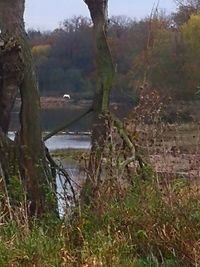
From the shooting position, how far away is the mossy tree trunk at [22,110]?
785 centimetres

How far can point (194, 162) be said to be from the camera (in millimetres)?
7148

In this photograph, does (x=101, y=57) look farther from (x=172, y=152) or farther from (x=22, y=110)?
(x=172, y=152)

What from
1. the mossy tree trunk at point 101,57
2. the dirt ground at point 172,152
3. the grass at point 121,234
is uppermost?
the mossy tree trunk at point 101,57

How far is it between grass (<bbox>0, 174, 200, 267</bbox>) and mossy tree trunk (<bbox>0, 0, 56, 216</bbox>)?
927 millimetres

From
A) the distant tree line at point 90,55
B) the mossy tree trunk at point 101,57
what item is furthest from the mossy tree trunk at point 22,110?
the distant tree line at point 90,55

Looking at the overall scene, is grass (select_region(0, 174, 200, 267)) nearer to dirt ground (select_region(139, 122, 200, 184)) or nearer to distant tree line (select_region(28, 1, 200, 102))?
dirt ground (select_region(139, 122, 200, 184))

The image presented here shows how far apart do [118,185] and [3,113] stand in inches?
74.1

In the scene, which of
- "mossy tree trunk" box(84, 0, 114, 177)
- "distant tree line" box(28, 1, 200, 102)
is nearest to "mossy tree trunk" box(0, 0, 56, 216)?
"mossy tree trunk" box(84, 0, 114, 177)

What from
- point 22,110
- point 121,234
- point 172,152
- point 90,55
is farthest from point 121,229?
point 90,55

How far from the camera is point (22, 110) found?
8148 millimetres

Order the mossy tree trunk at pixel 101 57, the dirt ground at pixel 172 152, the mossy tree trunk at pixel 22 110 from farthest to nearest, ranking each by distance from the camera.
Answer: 1. the mossy tree trunk at pixel 101 57
2. the mossy tree trunk at pixel 22 110
3. the dirt ground at pixel 172 152

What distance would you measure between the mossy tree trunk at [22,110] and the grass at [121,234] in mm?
927

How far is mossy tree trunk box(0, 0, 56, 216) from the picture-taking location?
25.7 feet

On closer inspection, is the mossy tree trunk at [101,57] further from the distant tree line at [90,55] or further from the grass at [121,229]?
the distant tree line at [90,55]
